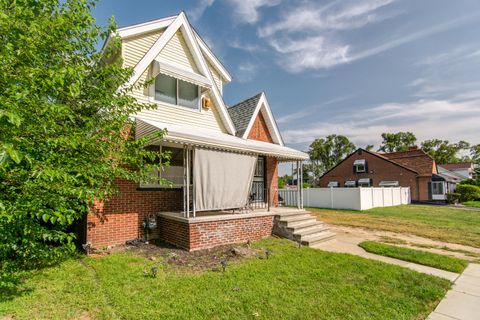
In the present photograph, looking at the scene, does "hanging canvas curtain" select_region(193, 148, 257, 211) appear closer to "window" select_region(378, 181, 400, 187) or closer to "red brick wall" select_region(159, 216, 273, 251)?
"red brick wall" select_region(159, 216, 273, 251)

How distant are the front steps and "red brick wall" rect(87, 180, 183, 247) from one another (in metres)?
4.42

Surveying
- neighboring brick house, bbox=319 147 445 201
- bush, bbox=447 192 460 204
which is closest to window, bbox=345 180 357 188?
neighboring brick house, bbox=319 147 445 201

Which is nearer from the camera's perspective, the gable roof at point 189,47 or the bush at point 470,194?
the gable roof at point 189,47

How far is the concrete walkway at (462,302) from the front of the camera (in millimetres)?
4304

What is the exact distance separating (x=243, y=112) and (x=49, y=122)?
1056 cm

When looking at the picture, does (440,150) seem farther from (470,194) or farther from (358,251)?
(358,251)

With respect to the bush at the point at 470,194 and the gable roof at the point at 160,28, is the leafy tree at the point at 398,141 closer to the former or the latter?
the bush at the point at 470,194

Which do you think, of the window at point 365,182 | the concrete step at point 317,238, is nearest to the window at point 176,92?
the concrete step at point 317,238

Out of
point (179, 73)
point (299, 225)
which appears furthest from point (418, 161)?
point (179, 73)

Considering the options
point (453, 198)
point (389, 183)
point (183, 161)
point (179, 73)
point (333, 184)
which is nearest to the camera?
point (183, 161)

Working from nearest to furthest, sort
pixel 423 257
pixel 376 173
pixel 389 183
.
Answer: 1. pixel 423 257
2. pixel 389 183
3. pixel 376 173

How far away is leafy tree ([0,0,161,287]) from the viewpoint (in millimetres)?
3861

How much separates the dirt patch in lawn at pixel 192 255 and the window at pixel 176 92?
18.7ft

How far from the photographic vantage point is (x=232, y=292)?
4.96m
